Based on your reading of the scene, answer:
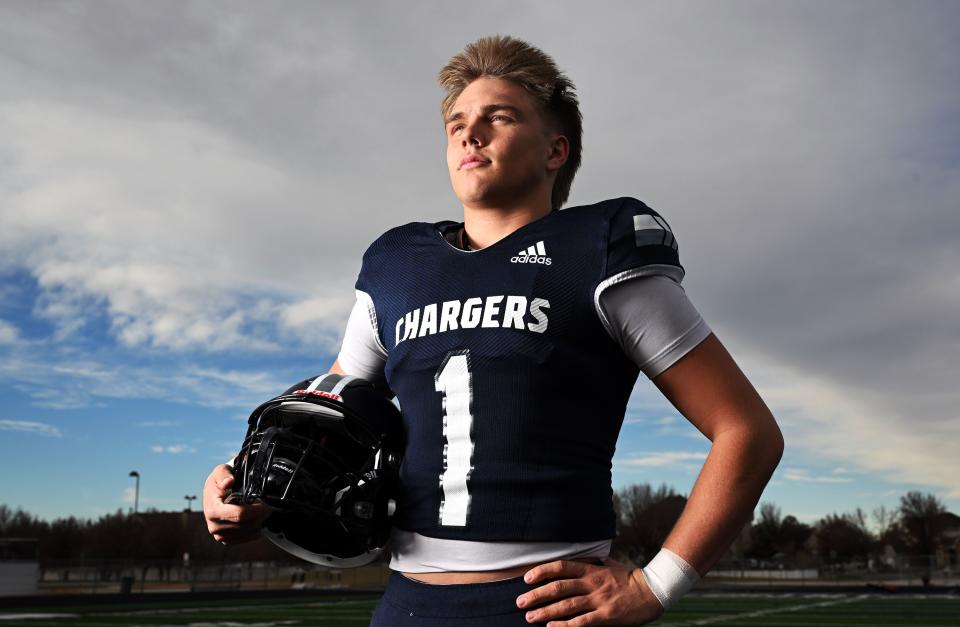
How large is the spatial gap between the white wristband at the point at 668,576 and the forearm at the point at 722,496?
0.06 feet

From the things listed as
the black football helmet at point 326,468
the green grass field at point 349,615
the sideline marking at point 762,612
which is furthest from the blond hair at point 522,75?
the sideline marking at point 762,612

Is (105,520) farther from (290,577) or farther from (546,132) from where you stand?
(546,132)

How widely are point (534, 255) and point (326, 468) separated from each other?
68 centimetres

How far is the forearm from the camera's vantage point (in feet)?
5.98

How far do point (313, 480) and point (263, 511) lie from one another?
0.41ft

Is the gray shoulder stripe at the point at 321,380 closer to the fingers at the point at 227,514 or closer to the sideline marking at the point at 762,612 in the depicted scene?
the fingers at the point at 227,514

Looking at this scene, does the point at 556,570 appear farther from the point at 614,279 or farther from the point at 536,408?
the point at 614,279

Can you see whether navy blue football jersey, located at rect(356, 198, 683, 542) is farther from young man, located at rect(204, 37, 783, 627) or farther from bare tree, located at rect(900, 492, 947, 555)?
bare tree, located at rect(900, 492, 947, 555)

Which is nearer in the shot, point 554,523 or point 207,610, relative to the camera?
point 554,523

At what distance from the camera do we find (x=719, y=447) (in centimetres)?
186

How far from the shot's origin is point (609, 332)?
1958mm

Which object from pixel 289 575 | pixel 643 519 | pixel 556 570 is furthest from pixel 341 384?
pixel 643 519

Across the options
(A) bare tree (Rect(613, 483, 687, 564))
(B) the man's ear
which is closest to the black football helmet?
(B) the man's ear

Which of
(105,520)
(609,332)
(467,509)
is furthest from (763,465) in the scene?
(105,520)
